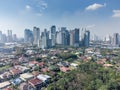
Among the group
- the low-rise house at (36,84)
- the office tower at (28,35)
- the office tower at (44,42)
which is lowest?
the low-rise house at (36,84)

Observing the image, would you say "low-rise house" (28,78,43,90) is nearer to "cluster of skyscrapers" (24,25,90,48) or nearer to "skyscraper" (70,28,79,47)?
"cluster of skyscrapers" (24,25,90,48)

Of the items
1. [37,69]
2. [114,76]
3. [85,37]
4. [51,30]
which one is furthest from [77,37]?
[114,76]

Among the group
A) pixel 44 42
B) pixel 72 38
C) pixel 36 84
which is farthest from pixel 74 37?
pixel 36 84

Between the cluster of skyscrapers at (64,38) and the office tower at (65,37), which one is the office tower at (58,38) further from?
the office tower at (65,37)

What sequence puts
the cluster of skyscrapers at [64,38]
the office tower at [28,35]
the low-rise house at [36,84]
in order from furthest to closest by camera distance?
the office tower at [28,35], the cluster of skyscrapers at [64,38], the low-rise house at [36,84]

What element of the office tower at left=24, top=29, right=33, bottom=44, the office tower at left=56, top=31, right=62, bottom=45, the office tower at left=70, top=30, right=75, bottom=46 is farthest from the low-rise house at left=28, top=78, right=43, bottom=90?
the office tower at left=24, top=29, right=33, bottom=44

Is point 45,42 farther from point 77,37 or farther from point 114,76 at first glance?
point 114,76

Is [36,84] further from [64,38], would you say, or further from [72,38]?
[64,38]

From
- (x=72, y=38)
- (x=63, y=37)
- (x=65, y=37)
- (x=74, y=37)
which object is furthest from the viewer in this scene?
(x=65, y=37)

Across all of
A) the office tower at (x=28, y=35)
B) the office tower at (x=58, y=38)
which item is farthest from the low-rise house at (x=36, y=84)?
the office tower at (x=28, y=35)

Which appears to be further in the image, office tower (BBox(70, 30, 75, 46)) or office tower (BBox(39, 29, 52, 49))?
office tower (BBox(70, 30, 75, 46))

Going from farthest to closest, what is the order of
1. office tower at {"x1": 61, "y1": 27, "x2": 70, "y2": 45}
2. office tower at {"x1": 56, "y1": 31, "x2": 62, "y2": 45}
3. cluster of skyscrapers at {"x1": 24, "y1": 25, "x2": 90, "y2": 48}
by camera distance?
1. office tower at {"x1": 56, "y1": 31, "x2": 62, "y2": 45}
2. office tower at {"x1": 61, "y1": 27, "x2": 70, "y2": 45}
3. cluster of skyscrapers at {"x1": 24, "y1": 25, "x2": 90, "y2": 48}

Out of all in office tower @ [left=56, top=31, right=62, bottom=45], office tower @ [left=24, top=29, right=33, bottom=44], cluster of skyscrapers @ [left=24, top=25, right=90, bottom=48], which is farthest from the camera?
office tower @ [left=24, top=29, right=33, bottom=44]

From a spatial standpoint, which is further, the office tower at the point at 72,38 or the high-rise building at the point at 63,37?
the high-rise building at the point at 63,37
